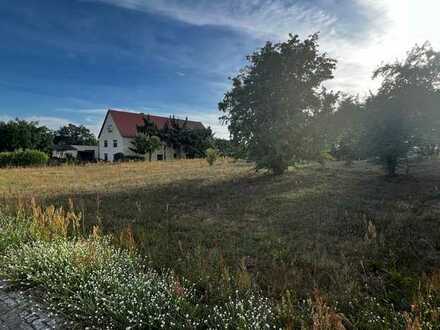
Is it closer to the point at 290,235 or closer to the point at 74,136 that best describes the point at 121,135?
the point at 290,235

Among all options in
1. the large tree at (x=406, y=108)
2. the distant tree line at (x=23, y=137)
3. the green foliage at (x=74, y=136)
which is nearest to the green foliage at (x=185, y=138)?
the distant tree line at (x=23, y=137)

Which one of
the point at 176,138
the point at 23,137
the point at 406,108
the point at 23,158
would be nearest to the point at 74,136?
the point at 23,137

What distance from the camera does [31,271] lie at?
297cm

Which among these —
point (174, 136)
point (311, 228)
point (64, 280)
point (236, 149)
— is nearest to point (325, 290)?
point (311, 228)

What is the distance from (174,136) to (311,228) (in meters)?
31.5

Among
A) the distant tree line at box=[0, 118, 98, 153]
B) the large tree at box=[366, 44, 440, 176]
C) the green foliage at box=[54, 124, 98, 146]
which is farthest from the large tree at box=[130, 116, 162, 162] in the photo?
the green foliage at box=[54, 124, 98, 146]

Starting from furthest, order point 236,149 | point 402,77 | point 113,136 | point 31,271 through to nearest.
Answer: point 113,136, point 236,149, point 402,77, point 31,271

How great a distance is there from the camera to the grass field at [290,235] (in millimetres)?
2846

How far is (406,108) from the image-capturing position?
9.37 m

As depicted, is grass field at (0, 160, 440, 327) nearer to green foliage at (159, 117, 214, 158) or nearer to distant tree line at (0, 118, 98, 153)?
green foliage at (159, 117, 214, 158)

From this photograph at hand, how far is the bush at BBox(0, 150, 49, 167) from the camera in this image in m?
22.4

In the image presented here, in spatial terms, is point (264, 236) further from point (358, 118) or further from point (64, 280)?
point (358, 118)

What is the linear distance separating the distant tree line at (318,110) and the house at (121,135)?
25253 millimetres

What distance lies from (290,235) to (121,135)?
31.9m
